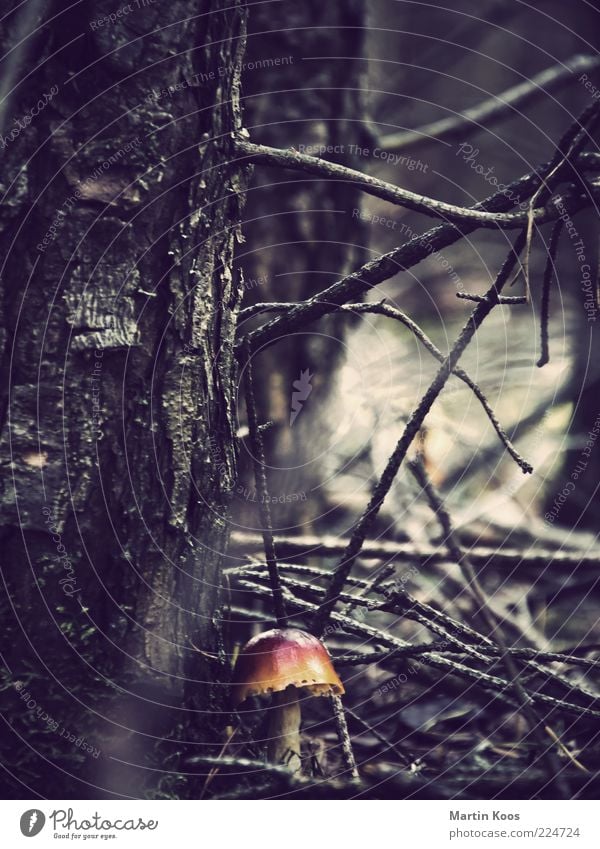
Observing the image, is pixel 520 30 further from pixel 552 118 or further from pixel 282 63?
pixel 282 63

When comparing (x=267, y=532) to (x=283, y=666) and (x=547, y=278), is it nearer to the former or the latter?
(x=283, y=666)

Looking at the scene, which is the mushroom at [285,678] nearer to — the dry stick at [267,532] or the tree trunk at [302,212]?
the dry stick at [267,532]

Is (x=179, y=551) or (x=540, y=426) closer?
(x=179, y=551)

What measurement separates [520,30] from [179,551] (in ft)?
4.08

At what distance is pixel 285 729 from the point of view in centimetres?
70

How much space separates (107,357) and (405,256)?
0.31m

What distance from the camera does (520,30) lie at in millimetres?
1339

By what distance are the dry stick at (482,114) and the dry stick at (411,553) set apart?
2.46 ft

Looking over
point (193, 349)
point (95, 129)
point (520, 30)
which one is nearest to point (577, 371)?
point (520, 30)

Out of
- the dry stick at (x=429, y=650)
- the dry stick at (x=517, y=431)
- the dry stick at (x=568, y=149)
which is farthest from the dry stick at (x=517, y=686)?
the dry stick at (x=517, y=431)

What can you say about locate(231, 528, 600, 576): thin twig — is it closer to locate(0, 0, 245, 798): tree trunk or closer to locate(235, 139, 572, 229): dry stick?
locate(0, 0, 245, 798): tree trunk

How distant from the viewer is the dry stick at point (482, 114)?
1.23 meters

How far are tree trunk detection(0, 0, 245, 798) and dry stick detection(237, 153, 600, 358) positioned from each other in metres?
0.09
